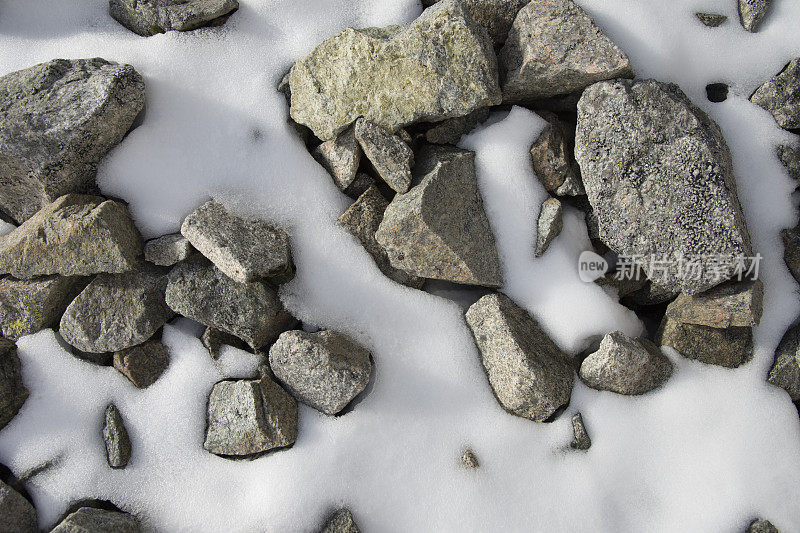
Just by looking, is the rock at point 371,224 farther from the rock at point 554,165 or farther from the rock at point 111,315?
the rock at point 111,315

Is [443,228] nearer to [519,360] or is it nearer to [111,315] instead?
[519,360]

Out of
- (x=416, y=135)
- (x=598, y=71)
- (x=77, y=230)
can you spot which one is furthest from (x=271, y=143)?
(x=598, y=71)

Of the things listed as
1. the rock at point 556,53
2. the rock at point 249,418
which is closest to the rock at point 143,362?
the rock at point 249,418

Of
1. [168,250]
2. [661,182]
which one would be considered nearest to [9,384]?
[168,250]

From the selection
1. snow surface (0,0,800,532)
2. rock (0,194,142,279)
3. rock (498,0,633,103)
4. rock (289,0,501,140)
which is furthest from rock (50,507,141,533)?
rock (498,0,633,103)

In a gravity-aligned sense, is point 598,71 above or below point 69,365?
above

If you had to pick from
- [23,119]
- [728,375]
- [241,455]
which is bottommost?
[728,375]

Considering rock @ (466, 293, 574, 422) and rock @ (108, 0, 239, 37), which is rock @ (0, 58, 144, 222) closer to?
rock @ (108, 0, 239, 37)

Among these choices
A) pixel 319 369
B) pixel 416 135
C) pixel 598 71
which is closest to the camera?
pixel 319 369

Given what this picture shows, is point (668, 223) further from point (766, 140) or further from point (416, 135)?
point (416, 135)
